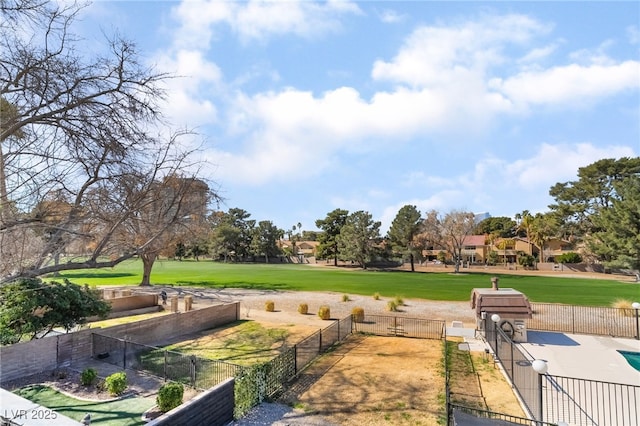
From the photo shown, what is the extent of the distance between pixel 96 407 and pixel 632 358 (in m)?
17.7

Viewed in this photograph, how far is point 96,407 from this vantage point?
903 centimetres

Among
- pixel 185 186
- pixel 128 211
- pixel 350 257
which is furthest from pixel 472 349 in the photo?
pixel 350 257

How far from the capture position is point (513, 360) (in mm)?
9859

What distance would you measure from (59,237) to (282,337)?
1135 cm

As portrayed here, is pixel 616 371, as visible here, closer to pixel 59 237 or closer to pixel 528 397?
pixel 528 397

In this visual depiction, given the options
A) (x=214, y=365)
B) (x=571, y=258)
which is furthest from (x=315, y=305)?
(x=571, y=258)

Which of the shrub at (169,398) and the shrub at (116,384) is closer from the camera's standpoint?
the shrub at (169,398)

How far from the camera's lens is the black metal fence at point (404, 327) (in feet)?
56.4

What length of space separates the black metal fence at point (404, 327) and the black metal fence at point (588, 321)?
443 cm

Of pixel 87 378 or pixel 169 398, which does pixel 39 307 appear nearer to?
pixel 87 378

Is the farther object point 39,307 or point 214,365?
point 39,307

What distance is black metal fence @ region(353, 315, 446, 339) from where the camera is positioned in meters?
17.2

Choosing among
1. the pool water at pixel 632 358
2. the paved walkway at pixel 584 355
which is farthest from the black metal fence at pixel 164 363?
the pool water at pixel 632 358

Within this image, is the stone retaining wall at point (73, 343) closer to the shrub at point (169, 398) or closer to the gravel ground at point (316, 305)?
the gravel ground at point (316, 305)
